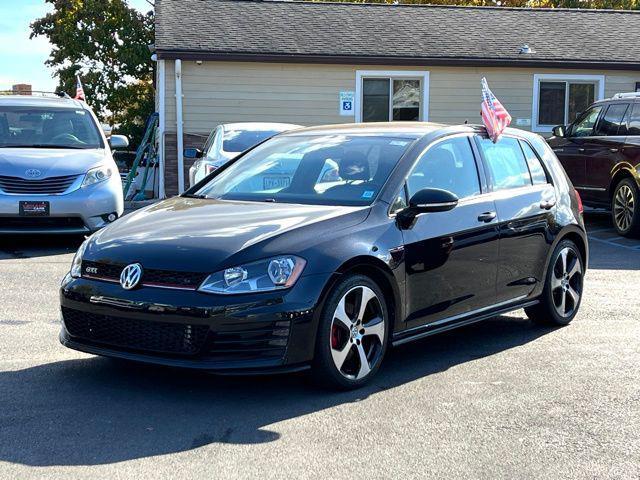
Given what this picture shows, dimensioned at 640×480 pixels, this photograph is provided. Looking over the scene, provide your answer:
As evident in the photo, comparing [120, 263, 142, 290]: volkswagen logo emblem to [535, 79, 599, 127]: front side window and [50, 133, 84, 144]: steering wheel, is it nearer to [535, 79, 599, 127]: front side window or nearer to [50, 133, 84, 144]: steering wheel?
[50, 133, 84, 144]: steering wheel

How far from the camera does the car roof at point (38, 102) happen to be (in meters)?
11.9

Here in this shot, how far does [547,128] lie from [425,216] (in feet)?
49.2

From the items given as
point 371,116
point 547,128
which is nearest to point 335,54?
point 371,116

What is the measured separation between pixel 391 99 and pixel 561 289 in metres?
12.6

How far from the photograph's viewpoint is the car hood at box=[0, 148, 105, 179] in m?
10.4

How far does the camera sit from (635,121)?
42.5 feet

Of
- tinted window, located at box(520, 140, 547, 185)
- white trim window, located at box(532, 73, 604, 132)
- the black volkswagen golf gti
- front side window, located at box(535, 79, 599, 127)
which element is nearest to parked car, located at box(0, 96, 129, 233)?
the black volkswagen golf gti

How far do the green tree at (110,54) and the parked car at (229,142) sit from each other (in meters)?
19.2

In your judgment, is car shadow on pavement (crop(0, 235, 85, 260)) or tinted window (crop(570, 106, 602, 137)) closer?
car shadow on pavement (crop(0, 235, 85, 260))

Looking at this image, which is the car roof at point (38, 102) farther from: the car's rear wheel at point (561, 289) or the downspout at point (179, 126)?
the car's rear wheel at point (561, 289)

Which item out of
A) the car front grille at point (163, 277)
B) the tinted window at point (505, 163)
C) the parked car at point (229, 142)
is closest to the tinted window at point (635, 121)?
the parked car at point (229, 142)

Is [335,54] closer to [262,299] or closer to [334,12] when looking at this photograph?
[334,12]

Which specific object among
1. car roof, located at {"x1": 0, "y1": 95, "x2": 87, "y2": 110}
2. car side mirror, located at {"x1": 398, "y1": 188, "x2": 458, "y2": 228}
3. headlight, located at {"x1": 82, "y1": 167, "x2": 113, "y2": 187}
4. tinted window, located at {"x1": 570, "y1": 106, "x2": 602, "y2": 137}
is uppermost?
car roof, located at {"x1": 0, "y1": 95, "x2": 87, "y2": 110}

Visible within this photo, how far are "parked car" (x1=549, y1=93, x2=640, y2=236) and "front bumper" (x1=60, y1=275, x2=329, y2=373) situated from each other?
29.3 feet
